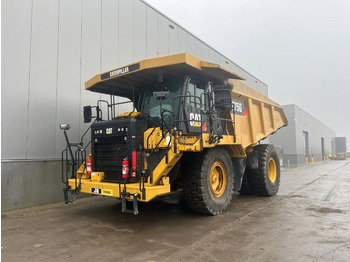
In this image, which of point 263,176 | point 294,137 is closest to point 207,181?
point 263,176

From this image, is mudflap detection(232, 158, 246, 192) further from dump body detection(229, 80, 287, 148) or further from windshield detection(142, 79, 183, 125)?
windshield detection(142, 79, 183, 125)

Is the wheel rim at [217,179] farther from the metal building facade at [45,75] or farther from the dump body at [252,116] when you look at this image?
the metal building facade at [45,75]


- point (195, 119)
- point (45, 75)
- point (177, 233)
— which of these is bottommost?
point (177, 233)

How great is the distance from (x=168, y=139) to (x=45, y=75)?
4.50 m

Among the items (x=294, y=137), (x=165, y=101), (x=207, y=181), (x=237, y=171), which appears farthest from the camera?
(x=294, y=137)

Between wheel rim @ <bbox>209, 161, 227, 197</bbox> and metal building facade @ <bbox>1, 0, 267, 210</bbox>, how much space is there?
14.3 ft

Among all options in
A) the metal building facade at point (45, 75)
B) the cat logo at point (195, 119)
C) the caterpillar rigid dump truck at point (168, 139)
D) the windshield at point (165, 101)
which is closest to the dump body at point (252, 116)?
the caterpillar rigid dump truck at point (168, 139)

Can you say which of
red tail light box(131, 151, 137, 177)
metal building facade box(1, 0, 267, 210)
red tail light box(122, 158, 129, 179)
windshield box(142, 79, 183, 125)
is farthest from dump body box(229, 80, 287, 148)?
metal building facade box(1, 0, 267, 210)

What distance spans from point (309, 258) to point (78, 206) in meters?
5.46

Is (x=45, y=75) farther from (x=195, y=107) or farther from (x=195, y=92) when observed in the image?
(x=195, y=107)

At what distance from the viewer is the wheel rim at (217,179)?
5.75 meters

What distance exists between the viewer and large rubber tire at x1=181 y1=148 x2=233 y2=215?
17.2 ft

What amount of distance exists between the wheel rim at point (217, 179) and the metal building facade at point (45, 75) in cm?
435

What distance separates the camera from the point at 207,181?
536 cm
